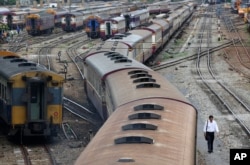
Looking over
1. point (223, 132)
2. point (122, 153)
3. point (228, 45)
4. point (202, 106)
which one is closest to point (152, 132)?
point (122, 153)

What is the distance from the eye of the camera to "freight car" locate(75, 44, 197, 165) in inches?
382

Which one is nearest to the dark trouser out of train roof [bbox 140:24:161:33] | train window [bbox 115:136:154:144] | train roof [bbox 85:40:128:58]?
train window [bbox 115:136:154:144]

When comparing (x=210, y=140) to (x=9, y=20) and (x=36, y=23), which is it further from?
(x=9, y=20)

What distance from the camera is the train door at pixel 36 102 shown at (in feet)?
58.0

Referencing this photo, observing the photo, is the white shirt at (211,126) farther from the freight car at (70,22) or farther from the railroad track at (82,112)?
the freight car at (70,22)

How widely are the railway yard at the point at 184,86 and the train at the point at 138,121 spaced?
5.11 feet

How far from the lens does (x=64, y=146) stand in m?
18.1

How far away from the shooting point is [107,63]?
22.0 m

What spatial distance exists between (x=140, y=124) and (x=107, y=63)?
1075cm

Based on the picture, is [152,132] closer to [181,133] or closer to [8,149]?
[181,133]

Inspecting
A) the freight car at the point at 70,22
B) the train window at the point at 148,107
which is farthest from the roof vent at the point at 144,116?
the freight car at the point at 70,22

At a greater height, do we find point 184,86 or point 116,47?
point 116,47

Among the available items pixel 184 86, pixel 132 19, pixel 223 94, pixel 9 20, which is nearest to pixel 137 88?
pixel 223 94

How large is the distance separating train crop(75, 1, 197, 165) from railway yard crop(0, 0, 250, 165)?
1558mm
